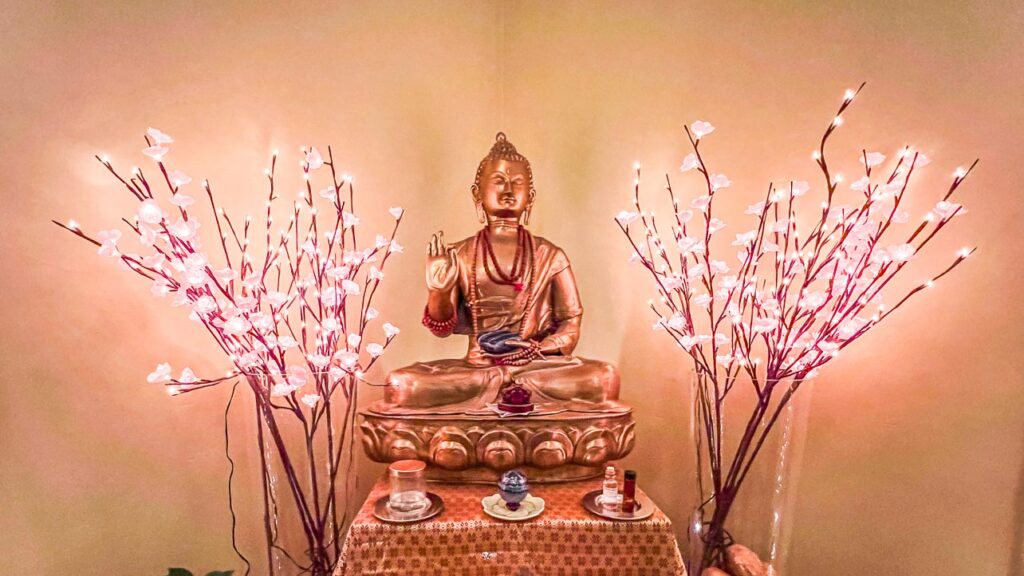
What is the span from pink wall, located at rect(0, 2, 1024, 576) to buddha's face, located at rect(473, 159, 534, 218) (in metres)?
0.49

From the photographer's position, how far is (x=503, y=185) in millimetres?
2391

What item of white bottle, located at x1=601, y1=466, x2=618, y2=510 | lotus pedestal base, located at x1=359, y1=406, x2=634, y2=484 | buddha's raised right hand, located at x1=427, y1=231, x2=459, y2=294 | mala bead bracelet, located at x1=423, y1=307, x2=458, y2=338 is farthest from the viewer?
mala bead bracelet, located at x1=423, y1=307, x2=458, y2=338

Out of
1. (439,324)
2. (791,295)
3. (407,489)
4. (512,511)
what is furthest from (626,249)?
(407,489)

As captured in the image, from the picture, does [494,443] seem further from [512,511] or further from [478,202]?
[478,202]

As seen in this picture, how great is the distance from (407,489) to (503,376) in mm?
510

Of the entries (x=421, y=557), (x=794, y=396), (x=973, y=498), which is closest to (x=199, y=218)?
(x=421, y=557)

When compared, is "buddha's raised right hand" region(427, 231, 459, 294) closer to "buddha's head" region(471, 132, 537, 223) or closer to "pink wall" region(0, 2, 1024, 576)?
"buddha's head" region(471, 132, 537, 223)

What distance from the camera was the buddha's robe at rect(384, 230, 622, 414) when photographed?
2.12m

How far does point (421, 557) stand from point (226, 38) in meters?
1.78

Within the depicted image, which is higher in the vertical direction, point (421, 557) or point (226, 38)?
point (226, 38)

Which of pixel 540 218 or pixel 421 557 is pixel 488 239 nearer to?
pixel 540 218

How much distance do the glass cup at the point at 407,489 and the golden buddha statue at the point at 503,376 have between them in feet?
0.65

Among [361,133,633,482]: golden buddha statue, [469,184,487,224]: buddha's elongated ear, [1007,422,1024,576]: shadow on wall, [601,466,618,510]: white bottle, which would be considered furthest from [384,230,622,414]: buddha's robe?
[1007,422,1024,576]: shadow on wall

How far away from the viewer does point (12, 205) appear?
1.83 metres
